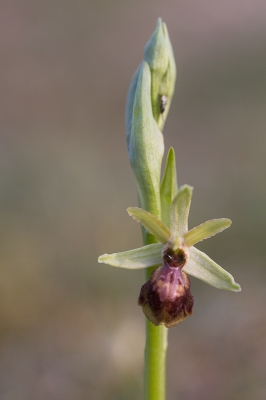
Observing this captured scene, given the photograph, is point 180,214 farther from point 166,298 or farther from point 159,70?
point 159,70

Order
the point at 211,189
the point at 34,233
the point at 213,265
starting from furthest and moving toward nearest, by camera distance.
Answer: the point at 211,189
the point at 34,233
the point at 213,265

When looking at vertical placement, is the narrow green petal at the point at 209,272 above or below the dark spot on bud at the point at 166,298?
above

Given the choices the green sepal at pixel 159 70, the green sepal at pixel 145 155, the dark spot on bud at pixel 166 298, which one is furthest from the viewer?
the green sepal at pixel 159 70

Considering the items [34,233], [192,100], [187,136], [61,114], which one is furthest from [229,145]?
[34,233]

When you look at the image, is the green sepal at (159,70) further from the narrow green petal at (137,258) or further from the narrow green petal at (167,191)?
the narrow green petal at (137,258)

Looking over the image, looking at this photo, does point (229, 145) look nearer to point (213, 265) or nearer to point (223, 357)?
point (223, 357)

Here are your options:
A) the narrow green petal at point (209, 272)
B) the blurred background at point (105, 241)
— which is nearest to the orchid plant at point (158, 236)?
the narrow green petal at point (209, 272)
